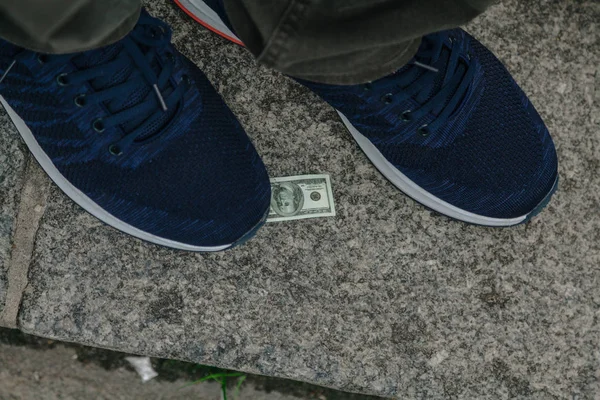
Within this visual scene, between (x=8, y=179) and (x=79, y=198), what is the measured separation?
21 centimetres

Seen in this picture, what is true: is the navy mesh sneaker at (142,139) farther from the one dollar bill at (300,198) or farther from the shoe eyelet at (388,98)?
the shoe eyelet at (388,98)

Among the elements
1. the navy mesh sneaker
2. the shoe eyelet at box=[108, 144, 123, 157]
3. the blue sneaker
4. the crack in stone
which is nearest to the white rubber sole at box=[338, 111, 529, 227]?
the blue sneaker

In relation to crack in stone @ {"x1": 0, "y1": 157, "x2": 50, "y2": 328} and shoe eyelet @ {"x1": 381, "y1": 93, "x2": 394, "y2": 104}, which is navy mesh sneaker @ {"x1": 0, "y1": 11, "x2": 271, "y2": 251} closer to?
crack in stone @ {"x1": 0, "y1": 157, "x2": 50, "y2": 328}

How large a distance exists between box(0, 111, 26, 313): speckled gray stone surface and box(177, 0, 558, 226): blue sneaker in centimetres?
48

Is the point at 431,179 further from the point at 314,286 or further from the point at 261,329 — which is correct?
the point at 261,329

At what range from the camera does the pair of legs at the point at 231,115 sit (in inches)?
36.2

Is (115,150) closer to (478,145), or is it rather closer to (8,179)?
(8,179)

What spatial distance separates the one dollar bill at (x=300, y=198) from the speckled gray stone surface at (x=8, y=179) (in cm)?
55

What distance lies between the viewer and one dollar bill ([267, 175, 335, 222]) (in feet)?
4.38

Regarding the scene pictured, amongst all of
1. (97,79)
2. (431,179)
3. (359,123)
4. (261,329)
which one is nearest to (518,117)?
(431,179)

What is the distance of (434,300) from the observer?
1345 millimetres

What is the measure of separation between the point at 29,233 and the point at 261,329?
55 centimetres

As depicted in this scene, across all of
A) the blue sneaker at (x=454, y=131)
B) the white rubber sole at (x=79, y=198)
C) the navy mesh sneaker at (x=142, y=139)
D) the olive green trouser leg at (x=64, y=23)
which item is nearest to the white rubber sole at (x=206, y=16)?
the blue sneaker at (x=454, y=131)

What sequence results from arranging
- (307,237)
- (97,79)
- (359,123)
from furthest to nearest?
1. (307,237)
2. (359,123)
3. (97,79)
